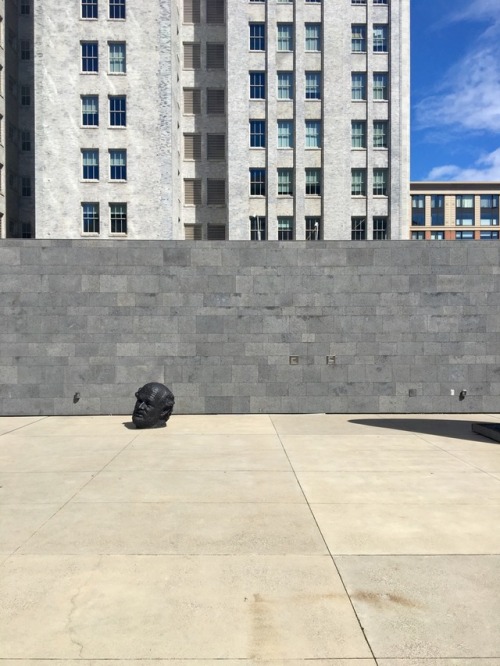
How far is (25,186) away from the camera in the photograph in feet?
132

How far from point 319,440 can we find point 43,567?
7063mm

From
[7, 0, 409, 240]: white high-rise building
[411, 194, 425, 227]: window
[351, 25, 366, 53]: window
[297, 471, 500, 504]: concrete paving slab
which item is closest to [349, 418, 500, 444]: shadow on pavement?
[297, 471, 500, 504]: concrete paving slab

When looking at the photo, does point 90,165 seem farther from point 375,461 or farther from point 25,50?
point 375,461

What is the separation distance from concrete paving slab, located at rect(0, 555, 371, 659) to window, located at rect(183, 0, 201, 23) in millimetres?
43782

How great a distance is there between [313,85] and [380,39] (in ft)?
22.8

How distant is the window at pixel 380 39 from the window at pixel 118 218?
2498 cm

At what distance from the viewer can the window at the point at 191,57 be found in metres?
37.9

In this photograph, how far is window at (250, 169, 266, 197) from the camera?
123ft

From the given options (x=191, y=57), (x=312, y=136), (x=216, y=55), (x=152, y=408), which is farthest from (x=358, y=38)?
(x=152, y=408)

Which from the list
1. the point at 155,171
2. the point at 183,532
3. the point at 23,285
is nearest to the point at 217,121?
the point at 155,171

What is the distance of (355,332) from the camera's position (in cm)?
1444

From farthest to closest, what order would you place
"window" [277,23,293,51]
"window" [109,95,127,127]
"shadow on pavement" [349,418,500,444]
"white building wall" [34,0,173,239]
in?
"window" [277,23,293,51] < "window" [109,95,127,127] < "white building wall" [34,0,173,239] < "shadow on pavement" [349,418,500,444]

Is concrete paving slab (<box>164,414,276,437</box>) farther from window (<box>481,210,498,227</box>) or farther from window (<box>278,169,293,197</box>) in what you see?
window (<box>481,210,498,227</box>)

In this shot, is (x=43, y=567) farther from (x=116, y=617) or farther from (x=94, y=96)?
(x=94, y=96)
